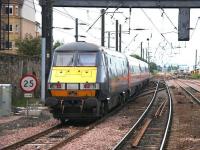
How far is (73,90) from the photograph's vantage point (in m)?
19.0

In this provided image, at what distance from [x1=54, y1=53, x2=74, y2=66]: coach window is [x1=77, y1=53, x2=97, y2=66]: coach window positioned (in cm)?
30

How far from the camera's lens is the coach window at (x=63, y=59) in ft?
66.2

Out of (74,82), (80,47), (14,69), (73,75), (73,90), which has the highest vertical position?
(80,47)

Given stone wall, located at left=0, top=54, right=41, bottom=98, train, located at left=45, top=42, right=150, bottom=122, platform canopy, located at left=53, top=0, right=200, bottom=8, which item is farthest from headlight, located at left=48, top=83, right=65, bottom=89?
platform canopy, located at left=53, top=0, right=200, bottom=8

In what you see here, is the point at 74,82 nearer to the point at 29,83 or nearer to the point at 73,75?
the point at 73,75

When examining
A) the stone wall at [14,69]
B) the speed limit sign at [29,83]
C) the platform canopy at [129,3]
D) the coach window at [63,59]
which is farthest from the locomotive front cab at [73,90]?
the platform canopy at [129,3]

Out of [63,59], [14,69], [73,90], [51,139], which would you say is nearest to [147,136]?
[51,139]

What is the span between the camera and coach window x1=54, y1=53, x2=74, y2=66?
20172 millimetres

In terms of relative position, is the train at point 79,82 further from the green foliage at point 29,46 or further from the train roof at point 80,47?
the green foliage at point 29,46

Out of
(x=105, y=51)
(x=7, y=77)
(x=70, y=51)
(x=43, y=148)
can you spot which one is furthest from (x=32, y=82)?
(x=7, y=77)

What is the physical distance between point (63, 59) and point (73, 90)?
175 centimetres

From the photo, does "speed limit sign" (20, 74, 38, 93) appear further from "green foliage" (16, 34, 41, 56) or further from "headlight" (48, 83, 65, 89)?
"green foliage" (16, 34, 41, 56)

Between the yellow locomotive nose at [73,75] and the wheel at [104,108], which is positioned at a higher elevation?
the yellow locomotive nose at [73,75]

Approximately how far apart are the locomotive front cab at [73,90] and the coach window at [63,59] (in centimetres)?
15
